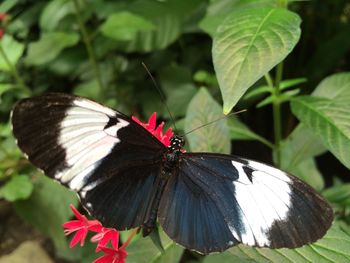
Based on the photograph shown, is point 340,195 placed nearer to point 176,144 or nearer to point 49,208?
point 176,144

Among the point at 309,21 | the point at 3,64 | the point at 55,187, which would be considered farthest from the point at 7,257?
the point at 309,21

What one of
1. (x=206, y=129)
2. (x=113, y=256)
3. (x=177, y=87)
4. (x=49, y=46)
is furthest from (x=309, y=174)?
(x=49, y=46)

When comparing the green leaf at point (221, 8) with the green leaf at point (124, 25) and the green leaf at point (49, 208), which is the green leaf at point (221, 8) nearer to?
the green leaf at point (124, 25)

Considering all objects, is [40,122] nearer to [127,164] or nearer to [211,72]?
[127,164]

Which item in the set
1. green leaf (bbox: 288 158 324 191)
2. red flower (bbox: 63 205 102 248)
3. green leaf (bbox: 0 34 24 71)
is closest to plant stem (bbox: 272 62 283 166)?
green leaf (bbox: 288 158 324 191)

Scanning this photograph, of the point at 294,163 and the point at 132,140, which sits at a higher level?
the point at 132,140

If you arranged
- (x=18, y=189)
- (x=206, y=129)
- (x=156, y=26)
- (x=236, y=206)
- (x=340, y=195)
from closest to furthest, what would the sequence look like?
1. (x=236, y=206)
2. (x=206, y=129)
3. (x=340, y=195)
4. (x=18, y=189)
5. (x=156, y=26)
